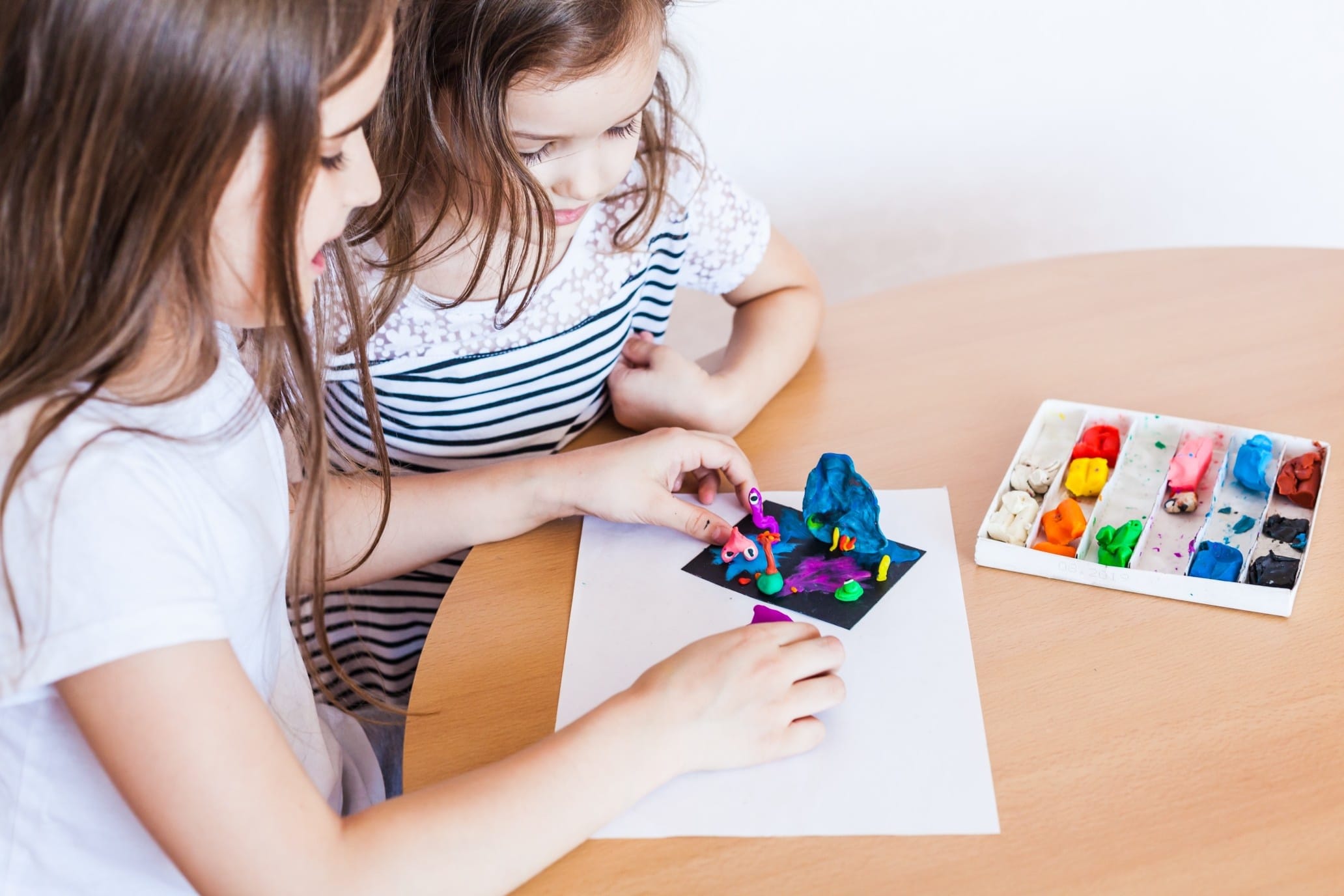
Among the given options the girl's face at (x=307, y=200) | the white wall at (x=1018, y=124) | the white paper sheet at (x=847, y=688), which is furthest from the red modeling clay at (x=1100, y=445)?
the white wall at (x=1018, y=124)

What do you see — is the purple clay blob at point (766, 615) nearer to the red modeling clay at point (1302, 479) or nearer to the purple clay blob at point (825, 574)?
the purple clay blob at point (825, 574)

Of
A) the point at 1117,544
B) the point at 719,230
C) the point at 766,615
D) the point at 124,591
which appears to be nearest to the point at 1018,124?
the point at 719,230

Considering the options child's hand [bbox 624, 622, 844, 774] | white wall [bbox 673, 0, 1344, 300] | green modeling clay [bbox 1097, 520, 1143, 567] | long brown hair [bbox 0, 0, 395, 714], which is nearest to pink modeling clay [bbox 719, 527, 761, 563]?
child's hand [bbox 624, 622, 844, 774]

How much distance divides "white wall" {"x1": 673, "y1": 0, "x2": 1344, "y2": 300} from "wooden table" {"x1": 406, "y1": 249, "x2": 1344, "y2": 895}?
74 cm

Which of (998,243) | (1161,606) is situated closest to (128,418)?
(1161,606)

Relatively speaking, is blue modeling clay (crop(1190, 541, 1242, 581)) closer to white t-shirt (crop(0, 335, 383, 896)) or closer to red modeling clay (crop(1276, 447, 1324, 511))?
red modeling clay (crop(1276, 447, 1324, 511))

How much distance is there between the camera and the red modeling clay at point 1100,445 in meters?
0.79

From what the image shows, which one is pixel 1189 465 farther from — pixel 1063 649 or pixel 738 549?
pixel 738 549

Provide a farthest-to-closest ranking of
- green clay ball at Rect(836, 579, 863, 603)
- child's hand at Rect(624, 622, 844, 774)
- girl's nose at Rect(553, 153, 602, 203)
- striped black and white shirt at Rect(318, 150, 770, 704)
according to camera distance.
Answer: striped black and white shirt at Rect(318, 150, 770, 704) → girl's nose at Rect(553, 153, 602, 203) → green clay ball at Rect(836, 579, 863, 603) → child's hand at Rect(624, 622, 844, 774)

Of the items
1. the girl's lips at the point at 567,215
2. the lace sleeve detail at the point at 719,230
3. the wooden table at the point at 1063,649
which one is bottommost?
the wooden table at the point at 1063,649

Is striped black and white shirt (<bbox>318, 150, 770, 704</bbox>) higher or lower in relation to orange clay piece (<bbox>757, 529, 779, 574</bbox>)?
higher

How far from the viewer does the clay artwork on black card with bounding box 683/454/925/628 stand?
699mm

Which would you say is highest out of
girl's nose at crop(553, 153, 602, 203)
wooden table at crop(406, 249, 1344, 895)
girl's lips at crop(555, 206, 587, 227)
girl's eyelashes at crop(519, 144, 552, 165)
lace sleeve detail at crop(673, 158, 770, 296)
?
girl's eyelashes at crop(519, 144, 552, 165)

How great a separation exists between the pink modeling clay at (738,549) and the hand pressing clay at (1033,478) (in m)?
0.19
